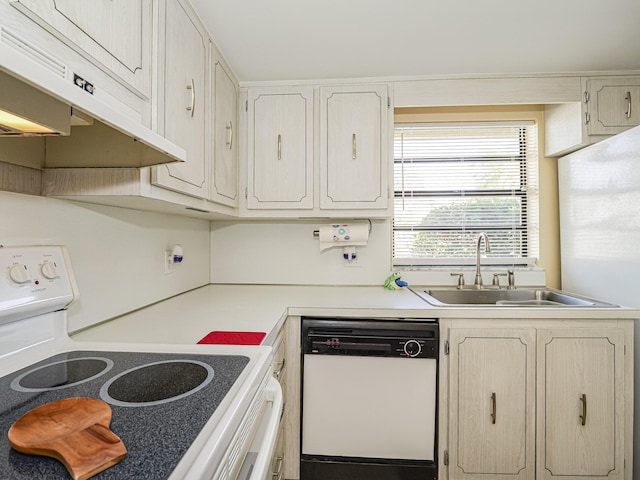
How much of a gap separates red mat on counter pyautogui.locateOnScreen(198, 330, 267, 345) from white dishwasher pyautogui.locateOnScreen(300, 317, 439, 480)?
0.54 meters

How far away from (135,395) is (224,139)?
136 centimetres

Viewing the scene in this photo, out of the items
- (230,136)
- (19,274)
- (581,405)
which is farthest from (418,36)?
(581,405)

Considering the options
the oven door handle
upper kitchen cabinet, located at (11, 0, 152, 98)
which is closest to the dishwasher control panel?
the oven door handle

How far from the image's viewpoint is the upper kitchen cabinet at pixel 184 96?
1.09 meters

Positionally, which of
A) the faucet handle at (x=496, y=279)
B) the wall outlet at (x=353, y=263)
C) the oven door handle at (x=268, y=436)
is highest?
the wall outlet at (x=353, y=263)

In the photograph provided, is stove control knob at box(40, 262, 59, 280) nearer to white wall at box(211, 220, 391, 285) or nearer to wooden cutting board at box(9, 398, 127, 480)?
wooden cutting board at box(9, 398, 127, 480)

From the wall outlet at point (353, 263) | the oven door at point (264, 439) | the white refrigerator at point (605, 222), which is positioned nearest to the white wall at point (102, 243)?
the oven door at point (264, 439)

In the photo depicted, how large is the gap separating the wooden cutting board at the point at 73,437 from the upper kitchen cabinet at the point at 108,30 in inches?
29.4

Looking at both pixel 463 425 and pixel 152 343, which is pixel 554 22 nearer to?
pixel 463 425

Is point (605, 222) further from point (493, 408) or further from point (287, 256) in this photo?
point (287, 256)

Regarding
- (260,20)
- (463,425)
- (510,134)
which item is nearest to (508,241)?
(510,134)

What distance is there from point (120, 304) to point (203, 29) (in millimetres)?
1240

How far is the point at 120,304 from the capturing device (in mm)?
1311

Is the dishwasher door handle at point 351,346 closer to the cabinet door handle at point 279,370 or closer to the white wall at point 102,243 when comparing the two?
the cabinet door handle at point 279,370
